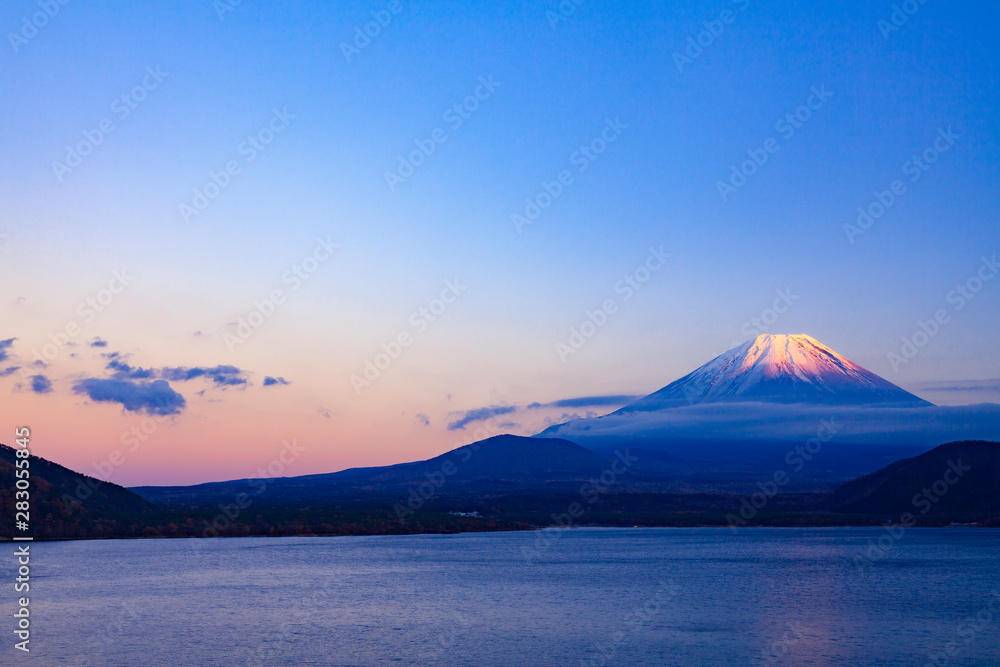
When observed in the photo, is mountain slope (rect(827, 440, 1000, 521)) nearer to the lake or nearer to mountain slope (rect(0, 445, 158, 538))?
the lake

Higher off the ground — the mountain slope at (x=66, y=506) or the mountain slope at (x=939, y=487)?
the mountain slope at (x=66, y=506)

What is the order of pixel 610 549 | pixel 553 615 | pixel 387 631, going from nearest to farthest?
pixel 387 631
pixel 553 615
pixel 610 549

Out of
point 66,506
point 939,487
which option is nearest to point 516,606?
point 66,506

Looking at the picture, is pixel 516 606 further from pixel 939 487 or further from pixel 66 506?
pixel 939 487

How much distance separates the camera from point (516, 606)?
44.4m

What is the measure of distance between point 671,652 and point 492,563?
118 feet

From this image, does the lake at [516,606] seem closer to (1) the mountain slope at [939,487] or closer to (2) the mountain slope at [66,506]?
(2) the mountain slope at [66,506]

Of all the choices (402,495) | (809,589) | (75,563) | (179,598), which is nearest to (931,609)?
(809,589)

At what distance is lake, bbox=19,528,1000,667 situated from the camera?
32.6 meters

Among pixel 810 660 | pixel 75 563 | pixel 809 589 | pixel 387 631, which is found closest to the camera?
pixel 810 660

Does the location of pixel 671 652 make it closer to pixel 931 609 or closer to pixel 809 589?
pixel 931 609

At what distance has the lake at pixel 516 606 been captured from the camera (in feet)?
107

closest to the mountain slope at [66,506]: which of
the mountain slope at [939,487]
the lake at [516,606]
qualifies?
the lake at [516,606]

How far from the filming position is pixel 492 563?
6769cm
